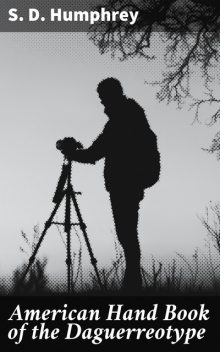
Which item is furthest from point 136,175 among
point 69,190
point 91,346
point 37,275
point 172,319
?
point 91,346

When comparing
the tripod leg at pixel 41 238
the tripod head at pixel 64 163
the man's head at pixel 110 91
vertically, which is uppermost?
the man's head at pixel 110 91

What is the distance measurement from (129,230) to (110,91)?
140 cm

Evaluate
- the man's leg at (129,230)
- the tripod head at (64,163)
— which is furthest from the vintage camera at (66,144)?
the man's leg at (129,230)

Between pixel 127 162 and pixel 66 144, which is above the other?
pixel 66 144

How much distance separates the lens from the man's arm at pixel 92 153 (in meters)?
5.76

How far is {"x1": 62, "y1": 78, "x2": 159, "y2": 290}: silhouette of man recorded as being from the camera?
5613mm

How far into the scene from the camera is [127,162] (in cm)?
567

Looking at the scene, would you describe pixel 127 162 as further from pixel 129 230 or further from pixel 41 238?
pixel 41 238

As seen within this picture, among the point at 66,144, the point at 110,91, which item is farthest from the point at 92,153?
the point at 110,91

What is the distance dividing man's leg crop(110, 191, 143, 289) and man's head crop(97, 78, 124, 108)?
935mm

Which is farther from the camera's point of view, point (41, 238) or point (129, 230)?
point (41, 238)

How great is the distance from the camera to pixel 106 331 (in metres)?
3.91

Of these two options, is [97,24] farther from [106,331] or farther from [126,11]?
[106,331]

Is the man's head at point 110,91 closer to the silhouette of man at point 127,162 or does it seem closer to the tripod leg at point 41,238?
the silhouette of man at point 127,162
